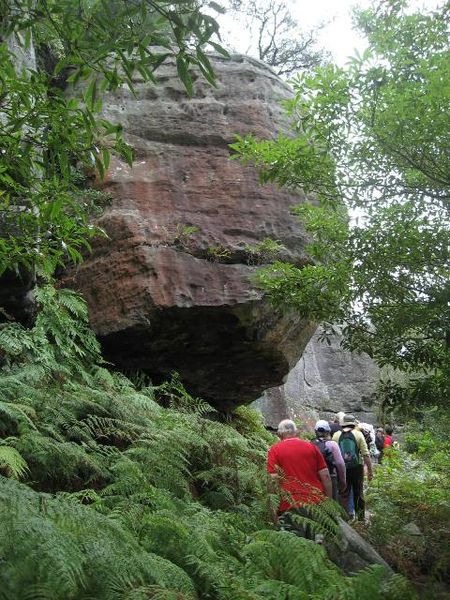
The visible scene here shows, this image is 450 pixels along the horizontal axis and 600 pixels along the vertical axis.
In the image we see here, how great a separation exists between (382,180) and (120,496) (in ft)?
11.9

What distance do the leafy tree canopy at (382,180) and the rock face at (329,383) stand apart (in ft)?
48.0

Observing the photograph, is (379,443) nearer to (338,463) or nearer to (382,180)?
(338,463)

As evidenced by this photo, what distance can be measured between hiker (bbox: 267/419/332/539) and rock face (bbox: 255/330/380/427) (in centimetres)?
1451

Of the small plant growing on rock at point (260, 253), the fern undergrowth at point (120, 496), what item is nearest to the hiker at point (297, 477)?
the fern undergrowth at point (120, 496)

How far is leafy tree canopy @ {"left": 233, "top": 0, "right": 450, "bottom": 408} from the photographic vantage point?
16.9 feet

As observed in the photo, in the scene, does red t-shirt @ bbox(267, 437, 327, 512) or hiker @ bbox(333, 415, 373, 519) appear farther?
hiker @ bbox(333, 415, 373, 519)

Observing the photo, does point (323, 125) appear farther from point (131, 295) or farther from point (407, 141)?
point (131, 295)

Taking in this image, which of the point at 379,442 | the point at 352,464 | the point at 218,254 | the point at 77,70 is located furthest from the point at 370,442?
the point at 77,70

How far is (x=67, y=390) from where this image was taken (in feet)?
25.1

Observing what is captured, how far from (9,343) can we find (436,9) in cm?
579

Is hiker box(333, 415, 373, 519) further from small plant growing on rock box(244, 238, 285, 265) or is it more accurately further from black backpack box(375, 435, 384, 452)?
black backpack box(375, 435, 384, 452)

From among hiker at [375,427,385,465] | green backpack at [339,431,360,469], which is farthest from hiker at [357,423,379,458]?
green backpack at [339,431,360,469]

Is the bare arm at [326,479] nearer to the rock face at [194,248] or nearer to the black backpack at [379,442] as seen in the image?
the rock face at [194,248]

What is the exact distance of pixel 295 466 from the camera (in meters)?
6.29
